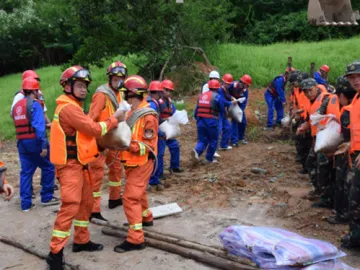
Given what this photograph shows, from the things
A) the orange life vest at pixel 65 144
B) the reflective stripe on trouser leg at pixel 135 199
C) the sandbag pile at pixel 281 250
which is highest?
the orange life vest at pixel 65 144

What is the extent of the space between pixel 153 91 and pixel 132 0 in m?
8.24

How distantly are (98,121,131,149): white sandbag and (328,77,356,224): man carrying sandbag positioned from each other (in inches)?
100

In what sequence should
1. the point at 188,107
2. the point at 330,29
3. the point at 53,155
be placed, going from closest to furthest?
the point at 53,155
the point at 188,107
the point at 330,29

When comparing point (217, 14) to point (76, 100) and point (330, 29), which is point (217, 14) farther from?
point (76, 100)

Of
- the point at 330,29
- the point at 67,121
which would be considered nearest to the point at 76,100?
the point at 67,121

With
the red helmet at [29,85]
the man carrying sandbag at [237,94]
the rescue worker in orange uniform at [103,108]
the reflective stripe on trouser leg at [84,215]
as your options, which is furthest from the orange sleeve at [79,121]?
the man carrying sandbag at [237,94]

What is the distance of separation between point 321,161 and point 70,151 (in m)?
3.59

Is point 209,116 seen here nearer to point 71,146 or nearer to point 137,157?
point 137,157

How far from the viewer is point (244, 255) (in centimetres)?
478

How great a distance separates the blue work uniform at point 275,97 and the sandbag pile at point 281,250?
28.6 feet

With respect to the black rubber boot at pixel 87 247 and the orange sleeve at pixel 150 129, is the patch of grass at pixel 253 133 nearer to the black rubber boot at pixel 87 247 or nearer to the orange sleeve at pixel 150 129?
the orange sleeve at pixel 150 129

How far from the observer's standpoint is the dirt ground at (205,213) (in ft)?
17.4

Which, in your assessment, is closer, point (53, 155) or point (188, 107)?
point (53, 155)

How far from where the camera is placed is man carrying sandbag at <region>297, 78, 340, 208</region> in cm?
637
